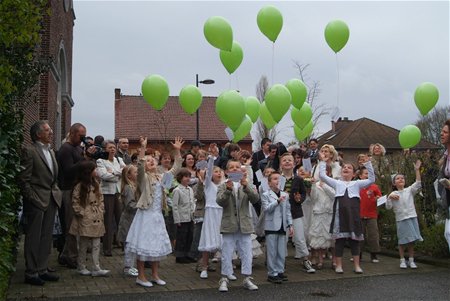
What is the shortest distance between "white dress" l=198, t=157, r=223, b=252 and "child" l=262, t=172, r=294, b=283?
2.82ft

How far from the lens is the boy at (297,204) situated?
8.36 m

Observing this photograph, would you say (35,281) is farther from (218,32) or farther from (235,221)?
(218,32)

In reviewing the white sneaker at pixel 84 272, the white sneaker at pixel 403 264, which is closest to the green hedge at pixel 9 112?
the white sneaker at pixel 84 272

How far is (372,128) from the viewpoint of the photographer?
56188mm

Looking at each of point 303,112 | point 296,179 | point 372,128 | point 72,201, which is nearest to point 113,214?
point 72,201

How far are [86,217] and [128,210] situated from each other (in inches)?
43.4

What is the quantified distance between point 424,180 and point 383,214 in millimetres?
1142

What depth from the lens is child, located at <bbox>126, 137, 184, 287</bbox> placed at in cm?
696

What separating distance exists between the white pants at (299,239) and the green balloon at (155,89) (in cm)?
386

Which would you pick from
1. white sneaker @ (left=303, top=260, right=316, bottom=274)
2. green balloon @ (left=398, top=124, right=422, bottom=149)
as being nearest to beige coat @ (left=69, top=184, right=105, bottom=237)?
white sneaker @ (left=303, top=260, right=316, bottom=274)

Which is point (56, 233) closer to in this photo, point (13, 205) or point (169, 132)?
point (13, 205)

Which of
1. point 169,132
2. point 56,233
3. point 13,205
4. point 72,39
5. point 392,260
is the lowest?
point 392,260

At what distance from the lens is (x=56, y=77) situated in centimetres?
1964

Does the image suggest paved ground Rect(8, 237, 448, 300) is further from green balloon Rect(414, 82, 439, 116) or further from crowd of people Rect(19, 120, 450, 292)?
green balloon Rect(414, 82, 439, 116)
